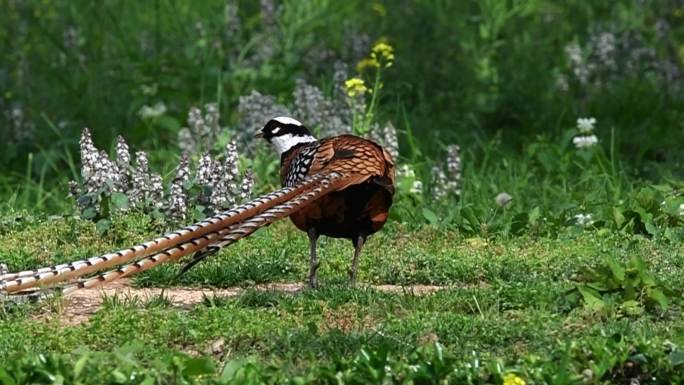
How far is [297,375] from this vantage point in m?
6.46

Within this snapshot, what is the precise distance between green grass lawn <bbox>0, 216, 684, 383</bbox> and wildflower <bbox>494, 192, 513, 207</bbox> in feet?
2.78

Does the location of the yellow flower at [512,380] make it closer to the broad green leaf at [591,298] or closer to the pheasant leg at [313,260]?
the broad green leaf at [591,298]

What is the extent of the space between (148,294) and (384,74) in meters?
5.06

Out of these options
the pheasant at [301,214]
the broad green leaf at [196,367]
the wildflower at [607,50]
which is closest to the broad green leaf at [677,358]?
the broad green leaf at [196,367]

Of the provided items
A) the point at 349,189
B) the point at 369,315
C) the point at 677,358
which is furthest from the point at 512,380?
the point at 349,189

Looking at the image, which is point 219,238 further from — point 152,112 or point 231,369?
point 152,112

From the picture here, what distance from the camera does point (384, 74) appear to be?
504 inches

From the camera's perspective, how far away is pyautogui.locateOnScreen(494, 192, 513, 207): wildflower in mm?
10289

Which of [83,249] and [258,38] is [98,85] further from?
[83,249]

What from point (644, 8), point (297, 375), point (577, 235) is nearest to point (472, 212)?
point (577, 235)

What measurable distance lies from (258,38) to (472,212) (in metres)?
3.97

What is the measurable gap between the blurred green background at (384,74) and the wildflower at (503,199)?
0.80 m

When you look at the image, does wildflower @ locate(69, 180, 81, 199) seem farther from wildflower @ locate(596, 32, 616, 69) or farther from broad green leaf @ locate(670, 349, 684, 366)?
wildflower @ locate(596, 32, 616, 69)

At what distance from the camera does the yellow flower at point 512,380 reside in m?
6.21
